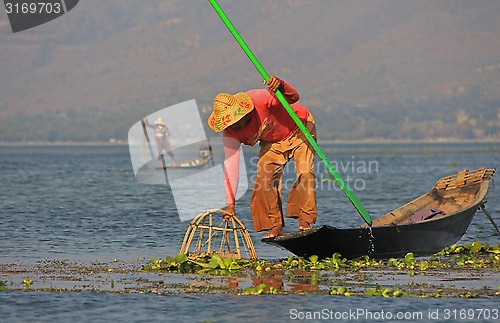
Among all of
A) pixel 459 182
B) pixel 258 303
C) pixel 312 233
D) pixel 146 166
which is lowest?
pixel 258 303

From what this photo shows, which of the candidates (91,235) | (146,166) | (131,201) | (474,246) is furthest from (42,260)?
(146,166)

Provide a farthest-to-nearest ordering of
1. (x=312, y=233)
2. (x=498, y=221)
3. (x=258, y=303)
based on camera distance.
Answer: (x=498, y=221) → (x=312, y=233) → (x=258, y=303)

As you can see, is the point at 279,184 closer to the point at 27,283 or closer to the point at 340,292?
the point at 340,292

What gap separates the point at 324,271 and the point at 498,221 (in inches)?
454

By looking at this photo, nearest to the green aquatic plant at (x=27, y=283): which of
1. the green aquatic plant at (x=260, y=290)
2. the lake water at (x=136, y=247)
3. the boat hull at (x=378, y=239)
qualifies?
the lake water at (x=136, y=247)

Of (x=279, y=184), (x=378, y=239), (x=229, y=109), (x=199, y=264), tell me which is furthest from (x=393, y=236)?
(x=229, y=109)

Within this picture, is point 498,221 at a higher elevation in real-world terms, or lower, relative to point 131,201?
lower

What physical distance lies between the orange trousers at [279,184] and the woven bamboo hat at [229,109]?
3.62 ft

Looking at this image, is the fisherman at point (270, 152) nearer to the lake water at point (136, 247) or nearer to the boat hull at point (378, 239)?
the boat hull at point (378, 239)

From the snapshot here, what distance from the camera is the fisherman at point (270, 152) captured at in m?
15.6

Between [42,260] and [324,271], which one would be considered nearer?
[324,271]

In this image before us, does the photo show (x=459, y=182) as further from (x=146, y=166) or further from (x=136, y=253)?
(x=146, y=166)

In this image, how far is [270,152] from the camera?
16.1 metres

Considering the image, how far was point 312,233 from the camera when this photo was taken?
15164 mm
